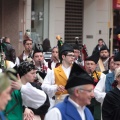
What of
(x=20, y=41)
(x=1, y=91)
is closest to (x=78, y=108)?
(x=1, y=91)

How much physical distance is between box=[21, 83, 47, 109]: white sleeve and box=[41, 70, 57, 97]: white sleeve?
2.37 meters

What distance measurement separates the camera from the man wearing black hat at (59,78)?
345 inches

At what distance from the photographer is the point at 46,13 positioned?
22.2 m

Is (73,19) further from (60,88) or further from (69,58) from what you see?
(60,88)

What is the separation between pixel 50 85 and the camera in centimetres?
889

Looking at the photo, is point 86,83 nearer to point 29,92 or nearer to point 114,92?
point 29,92

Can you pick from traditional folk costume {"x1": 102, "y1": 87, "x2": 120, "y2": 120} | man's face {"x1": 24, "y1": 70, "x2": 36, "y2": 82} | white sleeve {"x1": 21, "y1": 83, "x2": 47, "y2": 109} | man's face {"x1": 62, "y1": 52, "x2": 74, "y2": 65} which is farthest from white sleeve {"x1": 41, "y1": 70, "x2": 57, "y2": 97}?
white sleeve {"x1": 21, "y1": 83, "x2": 47, "y2": 109}

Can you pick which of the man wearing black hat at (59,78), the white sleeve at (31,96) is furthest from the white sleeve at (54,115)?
the man wearing black hat at (59,78)

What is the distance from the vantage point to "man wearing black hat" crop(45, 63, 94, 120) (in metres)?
5.23

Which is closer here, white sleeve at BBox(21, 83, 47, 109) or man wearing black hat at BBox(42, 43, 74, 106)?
white sleeve at BBox(21, 83, 47, 109)

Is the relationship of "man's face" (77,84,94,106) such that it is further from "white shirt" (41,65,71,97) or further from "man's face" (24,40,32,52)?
"man's face" (24,40,32,52)

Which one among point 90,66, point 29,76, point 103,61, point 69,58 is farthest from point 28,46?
point 29,76

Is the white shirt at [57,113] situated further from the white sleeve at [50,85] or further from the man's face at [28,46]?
the man's face at [28,46]

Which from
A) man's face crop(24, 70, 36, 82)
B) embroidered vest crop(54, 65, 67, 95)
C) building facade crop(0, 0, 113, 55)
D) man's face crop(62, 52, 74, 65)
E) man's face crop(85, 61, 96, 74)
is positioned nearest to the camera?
man's face crop(24, 70, 36, 82)
